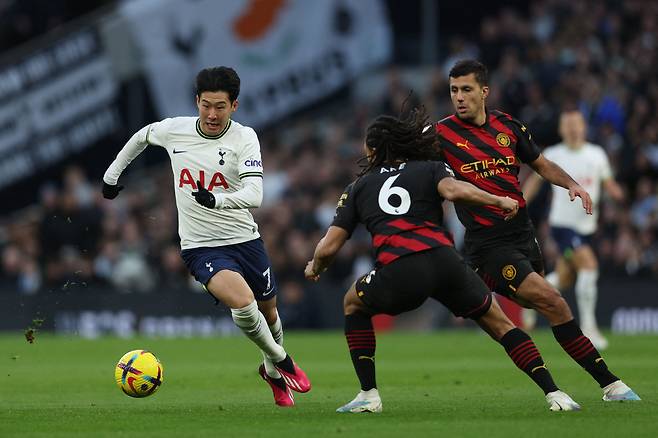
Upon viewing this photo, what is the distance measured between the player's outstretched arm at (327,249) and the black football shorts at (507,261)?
160cm

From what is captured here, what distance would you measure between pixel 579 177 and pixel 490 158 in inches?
269

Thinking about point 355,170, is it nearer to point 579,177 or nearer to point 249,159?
point 579,177

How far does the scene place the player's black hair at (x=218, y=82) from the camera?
31.5 feet

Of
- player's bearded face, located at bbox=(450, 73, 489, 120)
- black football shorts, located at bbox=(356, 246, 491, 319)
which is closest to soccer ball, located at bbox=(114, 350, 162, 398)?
black football shorts, located at bbox=(356, 246, 491, 319)

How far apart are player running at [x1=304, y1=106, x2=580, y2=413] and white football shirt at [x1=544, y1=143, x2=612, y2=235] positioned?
7852 millimetres

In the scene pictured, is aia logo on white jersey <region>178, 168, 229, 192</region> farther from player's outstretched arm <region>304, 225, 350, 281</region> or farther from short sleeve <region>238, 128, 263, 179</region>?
player's outstretched arm <region>304, 225, 350, 281</region>

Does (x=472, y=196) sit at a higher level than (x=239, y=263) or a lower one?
higher

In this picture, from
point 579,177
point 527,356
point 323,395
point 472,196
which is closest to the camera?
point 472,196

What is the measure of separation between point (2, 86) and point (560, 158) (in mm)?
11217

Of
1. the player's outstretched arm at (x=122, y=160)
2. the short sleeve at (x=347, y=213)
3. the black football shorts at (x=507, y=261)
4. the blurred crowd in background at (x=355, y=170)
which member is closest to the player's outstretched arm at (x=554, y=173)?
the black football shorts at (x=507, y=261)

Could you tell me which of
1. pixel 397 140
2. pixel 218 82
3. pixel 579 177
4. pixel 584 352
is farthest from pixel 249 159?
pixel 579 177

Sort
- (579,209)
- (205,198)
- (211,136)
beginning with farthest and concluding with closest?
(579,209)
(211,136)
(205,198)

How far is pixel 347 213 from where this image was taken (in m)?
8.55

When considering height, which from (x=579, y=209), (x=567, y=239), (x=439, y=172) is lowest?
(x=567, y=239)
